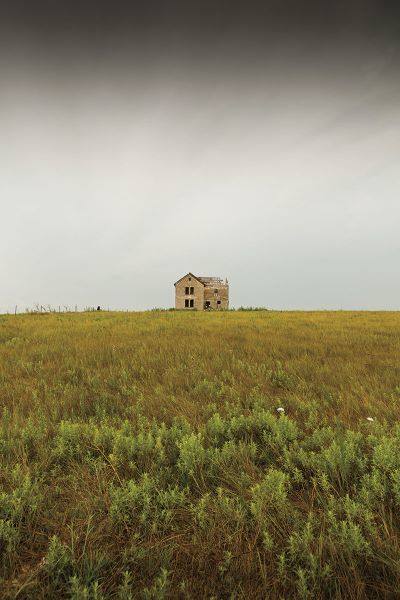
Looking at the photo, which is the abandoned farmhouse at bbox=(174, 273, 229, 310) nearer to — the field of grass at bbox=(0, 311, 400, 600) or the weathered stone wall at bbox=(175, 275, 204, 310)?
the weathered stone wall at bbox=(175, 275, 204, 310)

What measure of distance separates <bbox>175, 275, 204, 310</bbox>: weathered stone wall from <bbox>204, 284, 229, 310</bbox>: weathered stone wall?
1739 millimetres

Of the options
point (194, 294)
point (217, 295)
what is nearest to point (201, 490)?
point (194, 294)

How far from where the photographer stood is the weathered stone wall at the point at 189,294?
6309 centimetres

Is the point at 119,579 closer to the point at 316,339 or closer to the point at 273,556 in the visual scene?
the point at 273,556

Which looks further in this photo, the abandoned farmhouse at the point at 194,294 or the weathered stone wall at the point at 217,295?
the weathered stone wall at the point at 217,295

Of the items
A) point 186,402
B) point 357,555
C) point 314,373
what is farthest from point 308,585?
point 314,373

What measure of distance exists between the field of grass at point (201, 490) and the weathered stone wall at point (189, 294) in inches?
2266

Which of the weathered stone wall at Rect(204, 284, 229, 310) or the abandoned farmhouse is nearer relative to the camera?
the abandoned farmhouse

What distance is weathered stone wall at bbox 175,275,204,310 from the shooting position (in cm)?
6309

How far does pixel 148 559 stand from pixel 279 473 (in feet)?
4.18

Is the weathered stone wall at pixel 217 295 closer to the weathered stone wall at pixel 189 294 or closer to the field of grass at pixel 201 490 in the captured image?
the weathered stone wall at pixel 189 294

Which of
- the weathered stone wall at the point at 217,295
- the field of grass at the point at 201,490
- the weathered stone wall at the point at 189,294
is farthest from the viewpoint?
the weathered stone wall at the point at 217,295

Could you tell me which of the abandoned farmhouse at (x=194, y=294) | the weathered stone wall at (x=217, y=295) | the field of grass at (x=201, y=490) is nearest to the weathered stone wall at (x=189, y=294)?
the abandoned farmhouse at (x=194, y=294)

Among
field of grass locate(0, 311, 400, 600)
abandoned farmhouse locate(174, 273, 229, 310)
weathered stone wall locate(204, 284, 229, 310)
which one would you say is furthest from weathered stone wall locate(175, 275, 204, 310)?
field of grass locate(0, 311, 400, 600)
